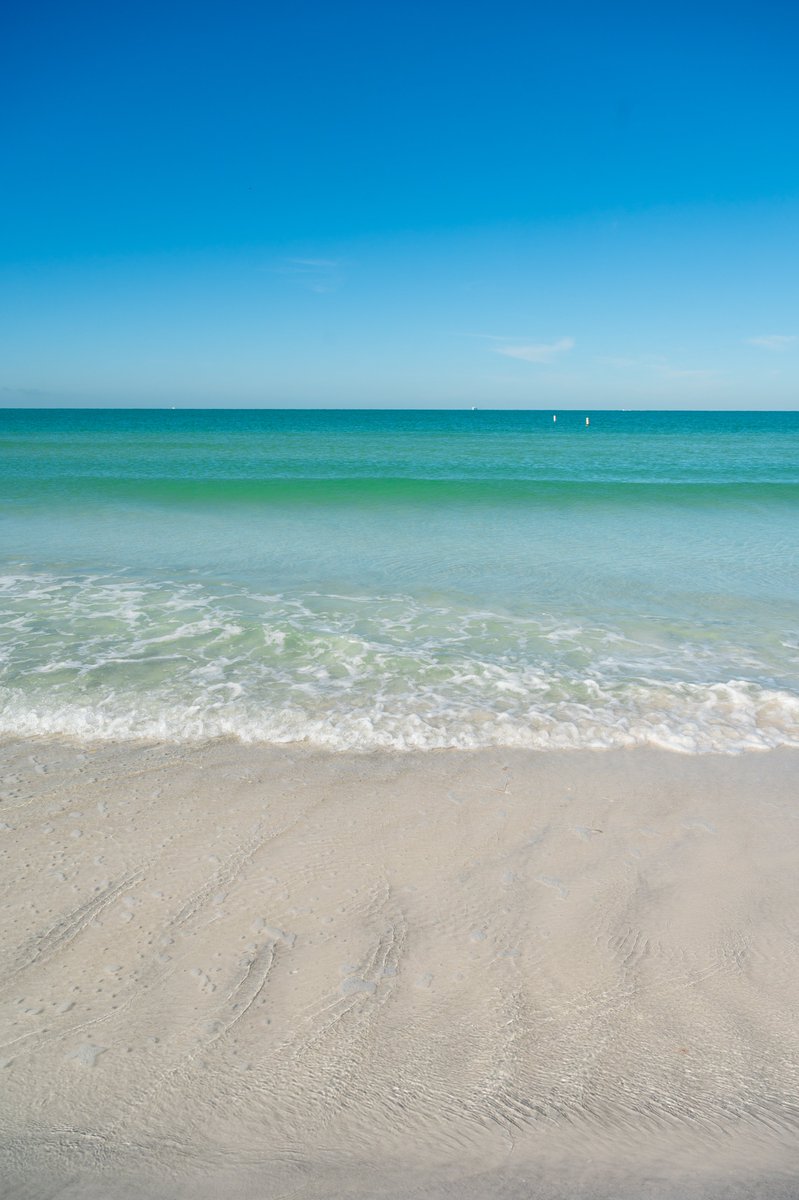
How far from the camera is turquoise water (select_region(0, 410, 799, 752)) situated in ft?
20.5

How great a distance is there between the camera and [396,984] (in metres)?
3.24

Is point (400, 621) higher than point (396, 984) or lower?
higher

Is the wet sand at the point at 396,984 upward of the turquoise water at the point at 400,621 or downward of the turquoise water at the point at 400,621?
downward

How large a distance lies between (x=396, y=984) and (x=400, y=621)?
6.17 m

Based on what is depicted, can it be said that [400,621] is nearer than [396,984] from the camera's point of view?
No

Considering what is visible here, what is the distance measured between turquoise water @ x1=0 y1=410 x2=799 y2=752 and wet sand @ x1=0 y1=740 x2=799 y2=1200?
1.00 meters

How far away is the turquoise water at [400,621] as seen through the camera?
20.5 feet

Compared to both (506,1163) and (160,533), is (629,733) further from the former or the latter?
(160,533)

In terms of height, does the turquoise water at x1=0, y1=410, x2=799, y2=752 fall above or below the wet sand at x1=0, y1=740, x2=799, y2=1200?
above

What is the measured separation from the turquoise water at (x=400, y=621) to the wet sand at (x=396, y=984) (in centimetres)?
100

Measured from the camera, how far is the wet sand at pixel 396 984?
2.44 metres

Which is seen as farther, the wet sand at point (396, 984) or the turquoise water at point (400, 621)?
the turquoise water at point (400, 621)

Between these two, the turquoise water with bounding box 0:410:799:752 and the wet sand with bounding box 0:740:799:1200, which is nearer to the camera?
the wet sand with bounding box 0:740:799:1200

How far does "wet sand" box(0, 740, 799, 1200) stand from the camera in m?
2.44
